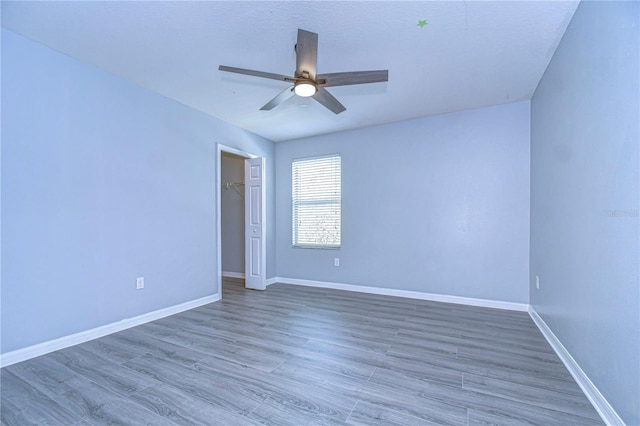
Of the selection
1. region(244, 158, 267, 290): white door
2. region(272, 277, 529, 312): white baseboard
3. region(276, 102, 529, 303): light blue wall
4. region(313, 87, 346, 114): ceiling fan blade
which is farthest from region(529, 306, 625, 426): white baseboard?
region(244, 158, 267, 290): white door

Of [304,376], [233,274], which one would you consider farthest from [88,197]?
[233,274]

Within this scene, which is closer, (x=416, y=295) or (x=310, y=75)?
(x=310, y=75)

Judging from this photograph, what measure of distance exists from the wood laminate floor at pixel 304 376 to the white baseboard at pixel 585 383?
43 millimetres

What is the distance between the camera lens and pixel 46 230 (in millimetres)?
2279

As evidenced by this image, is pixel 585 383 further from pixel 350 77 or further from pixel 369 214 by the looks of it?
pixel 369 214

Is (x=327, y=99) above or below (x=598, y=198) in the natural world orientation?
above

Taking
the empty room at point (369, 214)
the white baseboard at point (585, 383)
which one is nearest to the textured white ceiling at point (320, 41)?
the empty room at point (369, 214)

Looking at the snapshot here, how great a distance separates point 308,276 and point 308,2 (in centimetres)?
382

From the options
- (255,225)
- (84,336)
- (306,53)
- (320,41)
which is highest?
(320,41)

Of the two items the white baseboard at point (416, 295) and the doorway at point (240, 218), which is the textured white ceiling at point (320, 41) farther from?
the white baseboard at point (416, 295)

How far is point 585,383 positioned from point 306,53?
2762mm

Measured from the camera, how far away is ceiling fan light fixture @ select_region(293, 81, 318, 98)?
206cm

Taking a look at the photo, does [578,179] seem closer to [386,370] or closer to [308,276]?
[386,370]

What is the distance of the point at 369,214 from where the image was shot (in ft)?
14.0
